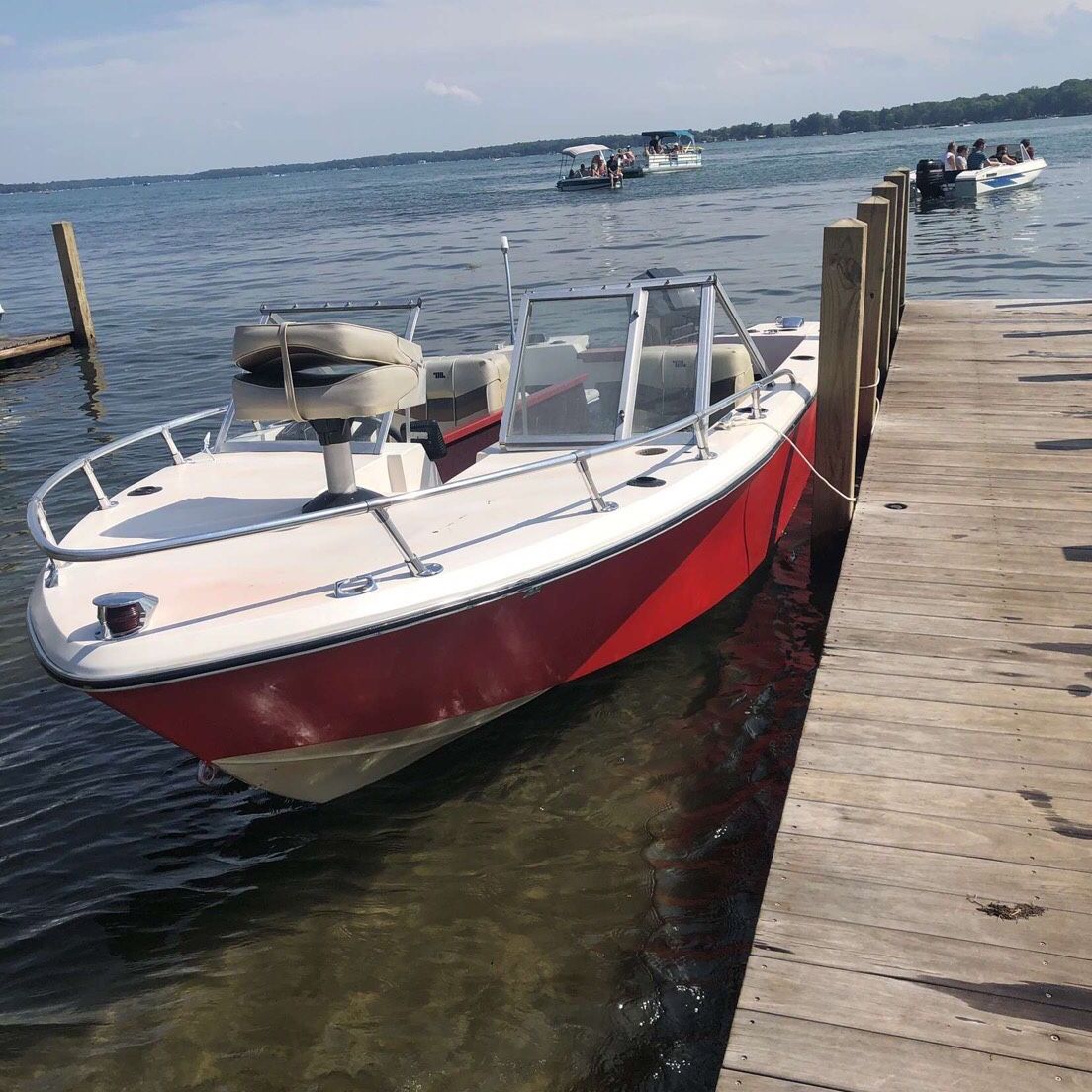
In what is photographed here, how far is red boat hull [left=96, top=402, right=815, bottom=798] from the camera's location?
409 cm

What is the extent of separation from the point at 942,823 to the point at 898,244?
9.24 m

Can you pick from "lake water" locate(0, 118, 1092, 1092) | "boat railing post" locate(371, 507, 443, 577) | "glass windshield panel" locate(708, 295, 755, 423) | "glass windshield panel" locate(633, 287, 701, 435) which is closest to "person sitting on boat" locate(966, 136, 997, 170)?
"lake water" locate(0, 118, 1092, 1092)

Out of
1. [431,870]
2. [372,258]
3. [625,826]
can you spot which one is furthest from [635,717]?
[372,258]

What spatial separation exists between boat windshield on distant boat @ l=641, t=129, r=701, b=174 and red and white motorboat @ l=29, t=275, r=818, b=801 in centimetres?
6197

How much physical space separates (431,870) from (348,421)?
6.52 ft

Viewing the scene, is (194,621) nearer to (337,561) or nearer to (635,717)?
(337,561)

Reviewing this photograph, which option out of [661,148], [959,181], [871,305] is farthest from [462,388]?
[661,148]

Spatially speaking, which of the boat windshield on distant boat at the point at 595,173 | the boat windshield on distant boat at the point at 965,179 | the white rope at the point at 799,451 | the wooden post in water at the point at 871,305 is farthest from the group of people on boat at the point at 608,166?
the white rope at the point at 799,451

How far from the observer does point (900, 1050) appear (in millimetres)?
2592

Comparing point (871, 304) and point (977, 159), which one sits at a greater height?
point (977, 159)

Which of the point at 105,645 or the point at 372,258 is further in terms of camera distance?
the point at 372,258

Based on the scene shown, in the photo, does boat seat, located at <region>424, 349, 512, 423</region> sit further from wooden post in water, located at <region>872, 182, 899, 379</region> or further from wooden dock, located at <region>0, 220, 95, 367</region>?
wooden dock, located at <region>0, 220, 95, 367</region>

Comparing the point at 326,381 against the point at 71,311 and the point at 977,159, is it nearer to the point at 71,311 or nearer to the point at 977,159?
the point at 71,311

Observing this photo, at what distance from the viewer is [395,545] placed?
4.70 meters
